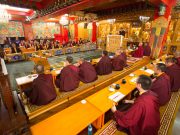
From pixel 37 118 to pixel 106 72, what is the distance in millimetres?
3247

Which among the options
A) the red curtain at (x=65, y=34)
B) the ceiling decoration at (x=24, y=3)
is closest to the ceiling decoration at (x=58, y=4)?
the ceiling decoration at (x=24, y=3)

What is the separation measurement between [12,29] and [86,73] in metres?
13.2

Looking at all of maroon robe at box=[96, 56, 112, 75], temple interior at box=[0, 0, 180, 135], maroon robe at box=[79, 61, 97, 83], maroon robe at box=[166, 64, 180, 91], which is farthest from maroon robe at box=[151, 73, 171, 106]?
maroon robe at box=[96, 56, 112, 75]

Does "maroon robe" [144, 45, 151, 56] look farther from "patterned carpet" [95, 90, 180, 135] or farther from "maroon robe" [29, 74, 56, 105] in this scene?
"maroon robe" [29, 74, 56, 105]

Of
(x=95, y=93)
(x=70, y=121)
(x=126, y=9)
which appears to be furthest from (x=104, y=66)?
(x=126, y=9)

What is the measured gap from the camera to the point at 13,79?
17.7 feet

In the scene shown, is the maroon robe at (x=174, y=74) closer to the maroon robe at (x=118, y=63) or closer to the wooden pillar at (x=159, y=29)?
the maroon robe at (x=118, y=63)

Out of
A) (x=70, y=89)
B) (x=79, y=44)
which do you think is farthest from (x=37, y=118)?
(x=79, y=44)

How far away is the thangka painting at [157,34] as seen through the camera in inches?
229

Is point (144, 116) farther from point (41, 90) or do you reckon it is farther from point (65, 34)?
point (65, 34)

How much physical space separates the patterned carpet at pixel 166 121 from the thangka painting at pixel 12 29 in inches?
587

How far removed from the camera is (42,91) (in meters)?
2.76

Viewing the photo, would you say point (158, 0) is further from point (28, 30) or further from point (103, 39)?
point (28, 30)

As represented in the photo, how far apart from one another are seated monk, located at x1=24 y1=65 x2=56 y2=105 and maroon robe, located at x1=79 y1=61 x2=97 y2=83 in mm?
1386
